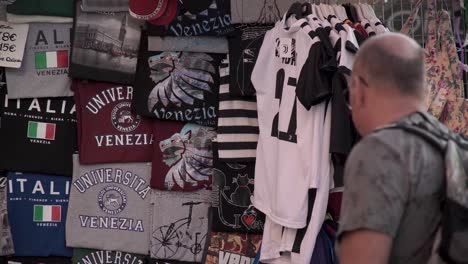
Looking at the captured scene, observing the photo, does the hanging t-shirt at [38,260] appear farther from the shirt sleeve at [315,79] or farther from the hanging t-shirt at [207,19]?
the shirt sleeve at [315,79]

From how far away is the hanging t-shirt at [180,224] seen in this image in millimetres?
3955

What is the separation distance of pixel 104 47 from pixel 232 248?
1296 millimetres

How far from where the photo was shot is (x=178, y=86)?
3926mm

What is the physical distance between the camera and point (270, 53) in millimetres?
3688

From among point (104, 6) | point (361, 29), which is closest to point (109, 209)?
point (104, 6)

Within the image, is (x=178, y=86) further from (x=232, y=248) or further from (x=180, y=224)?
(x=232, y=248)

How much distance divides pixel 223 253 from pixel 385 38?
2.26 m

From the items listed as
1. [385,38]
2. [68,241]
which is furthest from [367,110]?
[68,241]

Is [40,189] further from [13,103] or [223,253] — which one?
[223,253]

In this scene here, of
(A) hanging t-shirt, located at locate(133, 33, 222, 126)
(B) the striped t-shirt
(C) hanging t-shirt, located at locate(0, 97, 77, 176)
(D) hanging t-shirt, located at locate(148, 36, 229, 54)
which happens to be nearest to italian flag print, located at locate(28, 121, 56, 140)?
(C) hanging t-shirt, located at locate(0, 97, 77, 176)

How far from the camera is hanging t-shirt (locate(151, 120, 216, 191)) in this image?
3934 mm

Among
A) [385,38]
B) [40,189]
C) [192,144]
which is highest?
[385,38]

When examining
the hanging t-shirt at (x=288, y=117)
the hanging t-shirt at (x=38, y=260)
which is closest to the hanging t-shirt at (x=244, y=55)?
the hanging t-shirt at (x=288, y=117)

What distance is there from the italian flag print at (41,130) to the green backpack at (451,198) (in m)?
2.59
